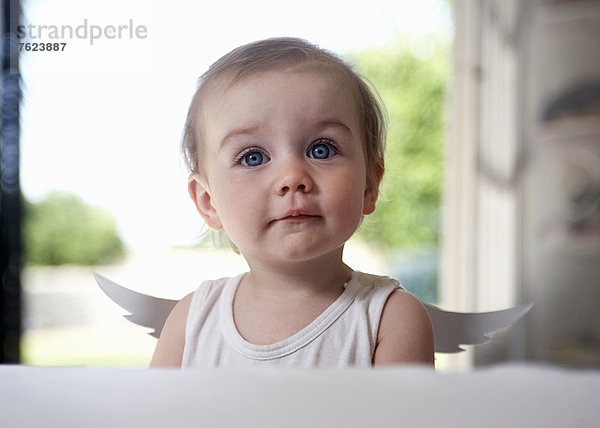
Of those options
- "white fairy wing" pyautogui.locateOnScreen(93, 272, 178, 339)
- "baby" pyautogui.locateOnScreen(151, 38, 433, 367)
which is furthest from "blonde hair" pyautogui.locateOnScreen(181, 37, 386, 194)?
"white fairy wing" pyautogui.locateOnScreen(93, 272, 178, 339)

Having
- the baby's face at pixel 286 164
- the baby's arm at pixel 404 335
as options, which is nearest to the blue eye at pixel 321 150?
the baby's face at pixel 286 164

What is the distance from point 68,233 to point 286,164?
11.6 inches

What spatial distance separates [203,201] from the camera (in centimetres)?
40

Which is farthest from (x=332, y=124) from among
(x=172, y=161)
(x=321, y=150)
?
(x=172, y=161)

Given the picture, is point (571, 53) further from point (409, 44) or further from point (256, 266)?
point (256, 266)

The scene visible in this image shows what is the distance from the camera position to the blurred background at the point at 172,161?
42 cm

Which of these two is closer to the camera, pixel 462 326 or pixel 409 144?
pixel 462 326

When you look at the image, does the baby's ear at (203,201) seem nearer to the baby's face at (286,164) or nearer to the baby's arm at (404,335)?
the baby's face at (286,164)

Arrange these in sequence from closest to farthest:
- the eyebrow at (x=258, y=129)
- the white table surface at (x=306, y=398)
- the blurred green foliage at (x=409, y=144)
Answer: the white table surface at (x=306, y=398), the eyebrow at (x=258, y=129), the blurred green foliage at (x=409, y=144)

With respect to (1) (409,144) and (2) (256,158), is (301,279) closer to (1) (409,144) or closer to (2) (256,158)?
(2) (256,158)

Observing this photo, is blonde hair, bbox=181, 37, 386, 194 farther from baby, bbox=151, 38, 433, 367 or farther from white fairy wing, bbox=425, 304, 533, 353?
white fairy wing, bbox=425, 304, 533, 353

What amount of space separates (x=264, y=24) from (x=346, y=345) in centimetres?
24

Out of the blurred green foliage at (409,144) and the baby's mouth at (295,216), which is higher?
the blurred green foliage at (409,144)

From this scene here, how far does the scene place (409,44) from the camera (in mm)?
602
